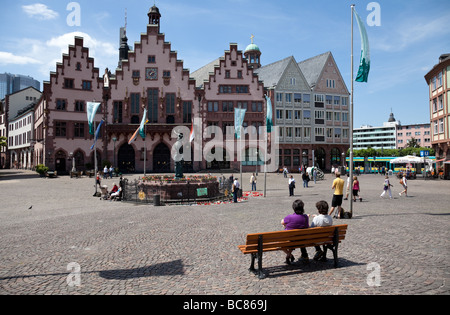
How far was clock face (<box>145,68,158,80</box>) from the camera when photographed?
48.5 metres

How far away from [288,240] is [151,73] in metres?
46.7

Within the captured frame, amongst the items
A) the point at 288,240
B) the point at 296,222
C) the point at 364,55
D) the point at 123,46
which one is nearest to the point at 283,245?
the point at 288,240

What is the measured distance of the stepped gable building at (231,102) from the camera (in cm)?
5003

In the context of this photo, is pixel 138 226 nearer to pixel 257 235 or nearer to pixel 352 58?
pixel 257 235

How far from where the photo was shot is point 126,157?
48.1 m

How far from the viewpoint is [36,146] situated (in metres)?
52.1

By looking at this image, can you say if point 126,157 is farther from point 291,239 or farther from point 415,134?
point 415,134

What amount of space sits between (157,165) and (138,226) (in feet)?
125

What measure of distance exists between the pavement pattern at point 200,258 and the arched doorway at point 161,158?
116 feet

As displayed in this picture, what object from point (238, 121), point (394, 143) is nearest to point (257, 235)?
point (238, 121)

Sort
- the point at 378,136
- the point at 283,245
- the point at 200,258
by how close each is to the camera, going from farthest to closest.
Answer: the point at 378,136
the point at 200,258
the point at 283,245

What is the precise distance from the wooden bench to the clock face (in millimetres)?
46077

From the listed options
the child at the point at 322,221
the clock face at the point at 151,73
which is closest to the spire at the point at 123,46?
the clock face at the point at 151,73

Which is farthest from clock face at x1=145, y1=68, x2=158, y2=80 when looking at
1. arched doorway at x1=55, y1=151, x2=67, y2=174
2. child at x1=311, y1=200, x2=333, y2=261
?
child at x1=311, y1=200, x2=333, y2=261
